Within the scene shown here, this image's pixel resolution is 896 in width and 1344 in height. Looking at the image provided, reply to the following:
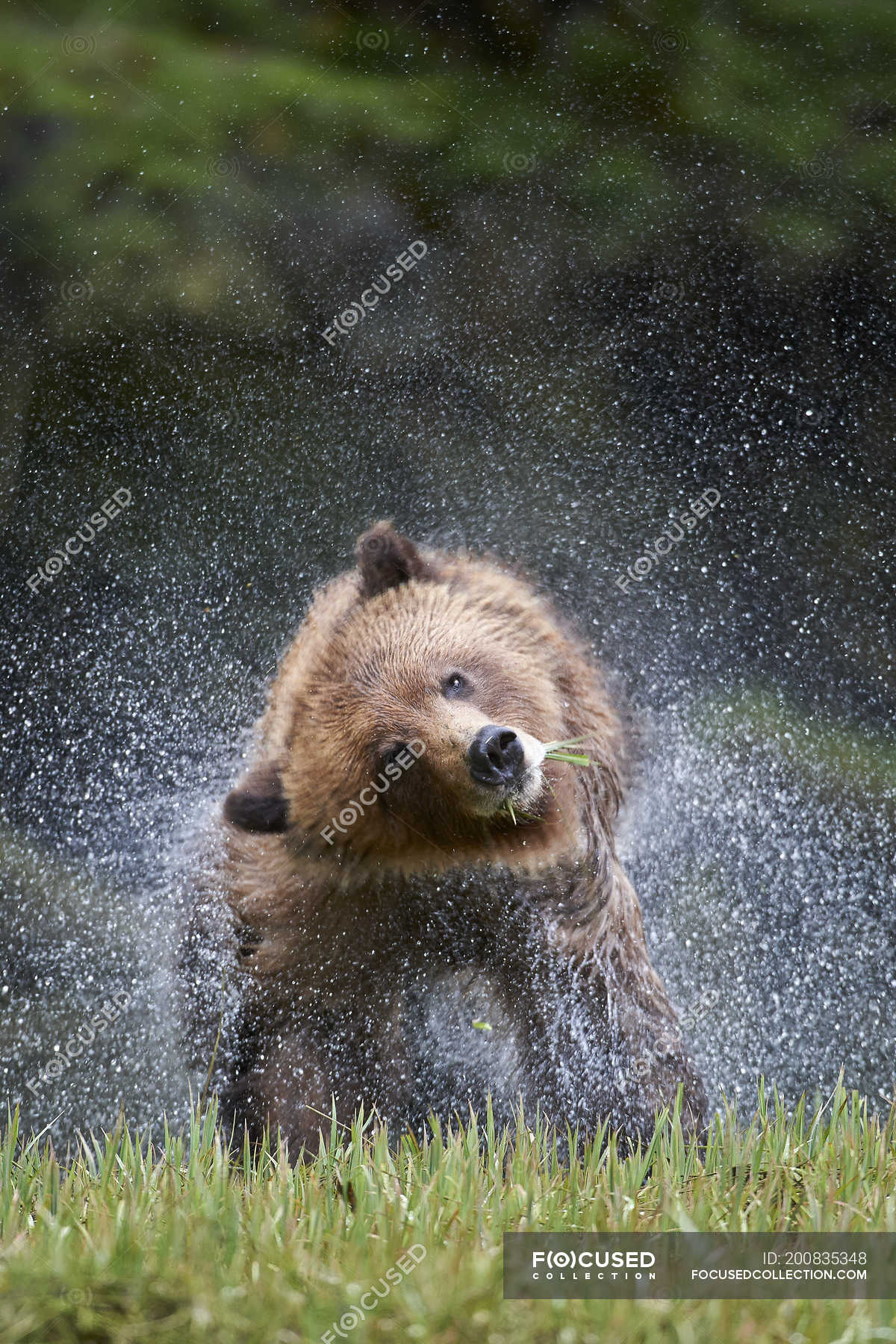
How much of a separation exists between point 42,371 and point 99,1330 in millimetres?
5040

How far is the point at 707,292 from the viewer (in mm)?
5746

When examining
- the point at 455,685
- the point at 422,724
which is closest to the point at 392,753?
the point at 422,724

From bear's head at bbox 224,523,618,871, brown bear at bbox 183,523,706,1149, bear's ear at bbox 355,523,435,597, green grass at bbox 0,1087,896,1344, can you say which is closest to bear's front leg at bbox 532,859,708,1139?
brown bear at bbox 183,523,706,1149

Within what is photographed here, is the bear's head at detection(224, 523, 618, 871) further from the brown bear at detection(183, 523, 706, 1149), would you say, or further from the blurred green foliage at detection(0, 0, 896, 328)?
the blurred green foliage at detection(0, 0, 896, 328)

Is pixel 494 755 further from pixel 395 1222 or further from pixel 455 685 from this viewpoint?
pixel 395 1222

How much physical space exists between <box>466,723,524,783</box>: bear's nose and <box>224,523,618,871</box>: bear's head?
0.06 meters

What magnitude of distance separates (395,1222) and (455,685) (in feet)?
5.84

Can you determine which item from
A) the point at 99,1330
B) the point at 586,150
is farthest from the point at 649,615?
the point at 99,1330

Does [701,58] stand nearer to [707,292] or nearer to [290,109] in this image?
[707,292]

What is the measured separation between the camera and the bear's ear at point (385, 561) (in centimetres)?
380

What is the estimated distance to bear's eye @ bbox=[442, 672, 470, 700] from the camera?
3.50 m

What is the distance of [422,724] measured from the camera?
3373 mm

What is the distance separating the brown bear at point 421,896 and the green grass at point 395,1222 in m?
1.01

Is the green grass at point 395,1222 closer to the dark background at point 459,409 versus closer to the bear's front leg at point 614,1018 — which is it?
the bear's front leg at point 614,1018
